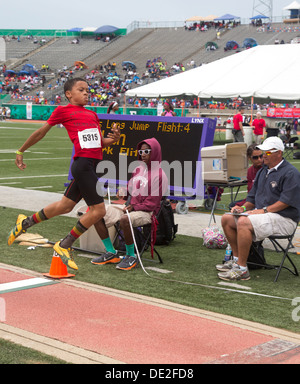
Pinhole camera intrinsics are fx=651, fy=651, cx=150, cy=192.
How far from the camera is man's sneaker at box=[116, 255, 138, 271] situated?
7512 mm

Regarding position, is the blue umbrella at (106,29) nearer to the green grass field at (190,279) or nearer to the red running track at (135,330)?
the green grass field at (190,279)

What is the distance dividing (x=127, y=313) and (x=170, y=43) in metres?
66.8

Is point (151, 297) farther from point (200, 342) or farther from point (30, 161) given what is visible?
point (30, 161)

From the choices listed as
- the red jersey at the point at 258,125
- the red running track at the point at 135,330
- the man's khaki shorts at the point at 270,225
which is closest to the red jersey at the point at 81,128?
the red running track at the point at 135,330

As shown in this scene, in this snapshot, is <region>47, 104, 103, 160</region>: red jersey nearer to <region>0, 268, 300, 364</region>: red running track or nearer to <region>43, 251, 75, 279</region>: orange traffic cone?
<region>43, 251, 75, 279</region>: orange traffic cone

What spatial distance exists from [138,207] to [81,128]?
133 cm

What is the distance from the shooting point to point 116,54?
7138 cm

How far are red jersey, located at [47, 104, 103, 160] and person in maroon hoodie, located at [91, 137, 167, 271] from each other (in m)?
0.96

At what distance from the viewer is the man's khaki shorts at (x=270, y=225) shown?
6934mm

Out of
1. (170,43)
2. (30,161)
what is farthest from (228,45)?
(30,161)

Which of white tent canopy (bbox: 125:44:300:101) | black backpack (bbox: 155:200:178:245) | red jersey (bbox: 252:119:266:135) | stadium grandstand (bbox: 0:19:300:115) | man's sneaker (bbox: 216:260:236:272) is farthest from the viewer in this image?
stadium grandstand (bbox: 0:19:300:115)

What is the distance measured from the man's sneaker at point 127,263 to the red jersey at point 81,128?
1312mm

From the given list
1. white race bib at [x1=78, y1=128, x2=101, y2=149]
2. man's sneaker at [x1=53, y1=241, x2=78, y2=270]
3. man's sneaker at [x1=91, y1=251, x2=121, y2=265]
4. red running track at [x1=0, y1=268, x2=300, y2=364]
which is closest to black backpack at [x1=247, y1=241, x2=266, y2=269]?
man's sneaker at [x1=91, y1=251, x2=121, y2=265]

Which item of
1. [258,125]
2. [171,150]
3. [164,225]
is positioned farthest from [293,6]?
[164,225]
